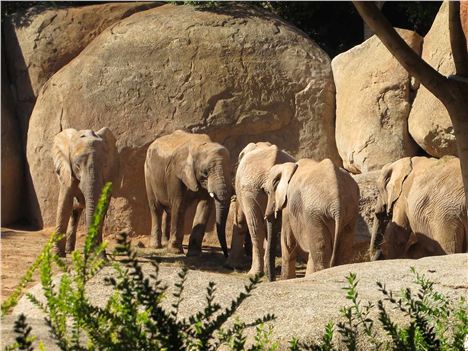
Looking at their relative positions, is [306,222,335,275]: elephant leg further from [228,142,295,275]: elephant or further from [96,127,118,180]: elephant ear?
[96,127,118,180]: elephant ear

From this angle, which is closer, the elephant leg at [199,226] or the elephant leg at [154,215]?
the elephant leg at [199,226]

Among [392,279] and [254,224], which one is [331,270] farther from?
[254,224]

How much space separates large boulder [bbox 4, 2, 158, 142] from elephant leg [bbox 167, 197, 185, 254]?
310 centimetres

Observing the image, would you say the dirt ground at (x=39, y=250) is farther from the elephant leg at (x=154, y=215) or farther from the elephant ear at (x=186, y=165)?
the elephant ear at (x=186, y=165)

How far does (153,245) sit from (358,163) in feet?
9.34

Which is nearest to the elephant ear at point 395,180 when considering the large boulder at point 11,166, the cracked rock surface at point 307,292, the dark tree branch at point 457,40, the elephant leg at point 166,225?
the cracked rock surface at point 307,292

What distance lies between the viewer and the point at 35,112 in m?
16.5

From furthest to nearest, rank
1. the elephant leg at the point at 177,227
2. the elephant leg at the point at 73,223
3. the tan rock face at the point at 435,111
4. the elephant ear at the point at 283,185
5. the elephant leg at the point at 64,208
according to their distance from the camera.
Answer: the elephant leg at the point at 177,227, the elephant leg at the point at 73,223, the elephant leg at the point at 64,208, the tan rock face at the point at 435,111, the elephant ear at the point at 283,185

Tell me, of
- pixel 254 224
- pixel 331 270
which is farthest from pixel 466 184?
pixel 254 224

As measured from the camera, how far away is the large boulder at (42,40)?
17125mm

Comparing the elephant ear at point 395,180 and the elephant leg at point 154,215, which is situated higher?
the elephant ear at point 395,180

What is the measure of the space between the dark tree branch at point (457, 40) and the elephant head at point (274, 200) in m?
6.39

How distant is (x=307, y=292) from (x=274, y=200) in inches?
213

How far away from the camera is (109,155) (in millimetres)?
13852
